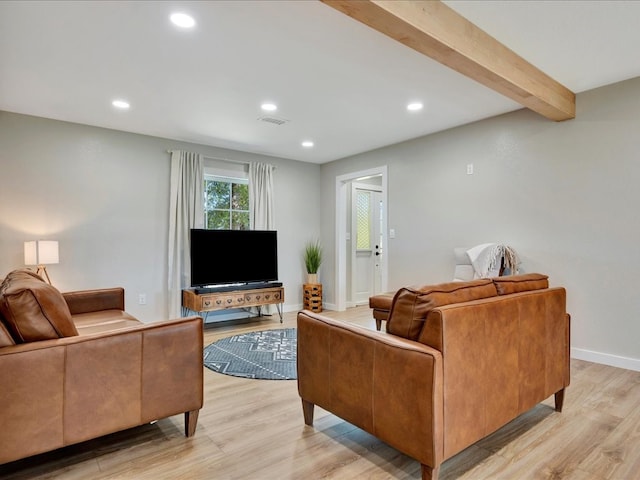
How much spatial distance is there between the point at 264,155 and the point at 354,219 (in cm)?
179

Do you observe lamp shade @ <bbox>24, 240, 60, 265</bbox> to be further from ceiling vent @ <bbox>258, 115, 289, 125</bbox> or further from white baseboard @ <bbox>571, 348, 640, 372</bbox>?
white baseboard @ <bbox>571, 348, 640, 372</bbox>

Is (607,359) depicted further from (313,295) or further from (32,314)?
(32,314)

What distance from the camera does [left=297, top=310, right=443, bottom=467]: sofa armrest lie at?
148 centimetres

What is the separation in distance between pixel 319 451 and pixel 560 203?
3.08 meters

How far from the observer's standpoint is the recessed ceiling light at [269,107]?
3.57 m

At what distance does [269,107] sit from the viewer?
365 centimetres

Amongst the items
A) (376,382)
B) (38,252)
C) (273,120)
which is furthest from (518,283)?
(38,252)

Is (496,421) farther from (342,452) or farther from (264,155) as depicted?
(264,155)

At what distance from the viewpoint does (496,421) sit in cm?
178

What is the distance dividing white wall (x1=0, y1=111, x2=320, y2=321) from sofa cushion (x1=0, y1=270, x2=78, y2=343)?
2.70 m

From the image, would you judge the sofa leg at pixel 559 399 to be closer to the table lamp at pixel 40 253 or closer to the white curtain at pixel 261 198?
the white curtain at pixel 261 198

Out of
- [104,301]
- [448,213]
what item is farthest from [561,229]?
[104,301]

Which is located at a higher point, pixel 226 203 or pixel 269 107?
pixel 269 107

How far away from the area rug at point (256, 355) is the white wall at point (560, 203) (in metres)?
1.90
